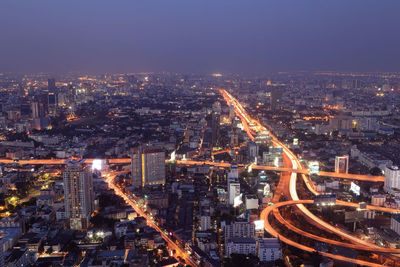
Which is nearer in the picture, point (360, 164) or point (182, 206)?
point (182, 206)

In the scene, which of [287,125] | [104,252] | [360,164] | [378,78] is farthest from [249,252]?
[378,78]

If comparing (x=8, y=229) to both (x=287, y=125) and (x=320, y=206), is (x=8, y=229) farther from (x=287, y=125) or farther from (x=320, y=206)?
(x=287, y=125)

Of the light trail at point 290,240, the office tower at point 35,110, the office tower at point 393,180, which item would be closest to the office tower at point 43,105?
→ the office tower at point 35,110

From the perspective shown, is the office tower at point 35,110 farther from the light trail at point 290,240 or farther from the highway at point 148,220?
the light trail at point 290,240

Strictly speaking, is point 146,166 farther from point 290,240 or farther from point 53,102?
point 53,102

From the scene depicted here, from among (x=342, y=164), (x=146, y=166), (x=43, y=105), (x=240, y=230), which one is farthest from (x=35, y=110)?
(x=240, y=230)

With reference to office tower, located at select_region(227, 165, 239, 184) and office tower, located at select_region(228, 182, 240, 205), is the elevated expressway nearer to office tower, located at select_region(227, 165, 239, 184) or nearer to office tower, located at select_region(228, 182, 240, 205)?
office tower, located at select_region(228, 182, 240, 205)

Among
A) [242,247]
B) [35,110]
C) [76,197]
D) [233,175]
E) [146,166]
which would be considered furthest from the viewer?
[35,110]
